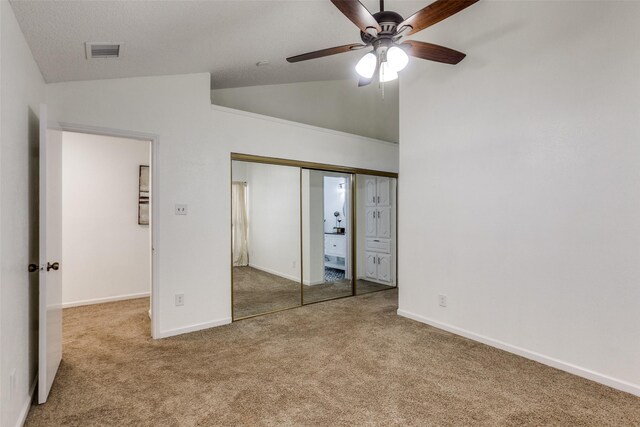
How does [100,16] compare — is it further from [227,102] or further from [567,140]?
[567,140]

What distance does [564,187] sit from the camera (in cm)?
255

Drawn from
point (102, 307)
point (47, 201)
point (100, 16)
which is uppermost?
point (100, 16)

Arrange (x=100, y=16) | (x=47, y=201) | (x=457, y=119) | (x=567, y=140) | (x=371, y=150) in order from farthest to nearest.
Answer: (x=371, y=150)
(x=457, y=119)
(x=567, y=140)
(x=47, y=201)
(x=100, y=16)

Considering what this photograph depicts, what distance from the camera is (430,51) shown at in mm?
2391

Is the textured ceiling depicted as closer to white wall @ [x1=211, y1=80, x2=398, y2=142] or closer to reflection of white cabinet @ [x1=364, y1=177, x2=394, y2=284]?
A: white wall @ [x1=211, y1=80, x2=398, y2=142]

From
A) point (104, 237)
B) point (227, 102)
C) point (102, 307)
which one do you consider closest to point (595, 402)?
point (227, 102)

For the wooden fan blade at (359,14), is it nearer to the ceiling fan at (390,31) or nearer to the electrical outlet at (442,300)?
the ceiling fan at (390,31)

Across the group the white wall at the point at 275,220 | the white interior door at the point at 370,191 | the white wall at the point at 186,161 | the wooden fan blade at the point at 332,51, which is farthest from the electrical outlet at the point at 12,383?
the white interior door at the point at 370,191

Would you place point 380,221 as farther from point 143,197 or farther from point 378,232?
point 143,197

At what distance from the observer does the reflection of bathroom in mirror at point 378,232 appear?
17.1 ft

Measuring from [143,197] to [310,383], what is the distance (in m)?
3.72

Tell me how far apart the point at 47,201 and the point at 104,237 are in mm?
2736

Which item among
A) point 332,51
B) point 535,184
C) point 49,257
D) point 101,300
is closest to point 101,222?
point 101,300

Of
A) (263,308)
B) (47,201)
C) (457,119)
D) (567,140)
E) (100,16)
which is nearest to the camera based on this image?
(100,16)
